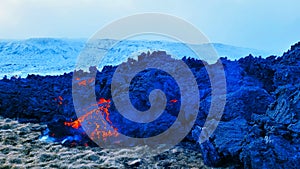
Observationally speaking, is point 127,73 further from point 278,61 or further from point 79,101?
point 278,61

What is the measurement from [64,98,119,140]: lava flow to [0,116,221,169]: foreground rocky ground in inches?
19.5

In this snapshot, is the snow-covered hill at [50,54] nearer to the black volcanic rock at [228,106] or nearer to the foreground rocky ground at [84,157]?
the black volcanic rock at [228,106]

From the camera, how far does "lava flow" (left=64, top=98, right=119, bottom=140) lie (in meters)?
7.93

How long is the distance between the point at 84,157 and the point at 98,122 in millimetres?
1503

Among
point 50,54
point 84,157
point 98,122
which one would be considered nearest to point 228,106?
point 98,122

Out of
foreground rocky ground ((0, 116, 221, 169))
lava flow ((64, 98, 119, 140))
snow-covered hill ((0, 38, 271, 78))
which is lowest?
foreground rocky ground ((0, 116, 221, 169))

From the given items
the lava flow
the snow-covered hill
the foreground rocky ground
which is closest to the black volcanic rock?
the lava flow

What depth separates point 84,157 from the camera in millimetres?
6945

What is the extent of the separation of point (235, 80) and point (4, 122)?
752cm

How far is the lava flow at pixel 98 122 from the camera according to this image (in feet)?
26.0

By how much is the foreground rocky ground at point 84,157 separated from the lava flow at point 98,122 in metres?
0.49

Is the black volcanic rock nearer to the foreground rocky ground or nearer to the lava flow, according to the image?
the lava flow

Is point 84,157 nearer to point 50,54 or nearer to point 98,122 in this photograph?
point 98,122

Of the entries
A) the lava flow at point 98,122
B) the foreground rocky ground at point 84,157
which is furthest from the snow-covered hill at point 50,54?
the foreground rocky ground at point 84,157
